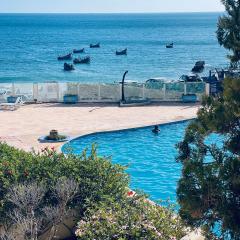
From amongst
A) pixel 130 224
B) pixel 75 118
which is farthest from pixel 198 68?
pixel 130 224

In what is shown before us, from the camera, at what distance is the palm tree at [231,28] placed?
23.4ft

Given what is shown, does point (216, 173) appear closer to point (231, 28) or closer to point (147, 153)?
point (231, 28)

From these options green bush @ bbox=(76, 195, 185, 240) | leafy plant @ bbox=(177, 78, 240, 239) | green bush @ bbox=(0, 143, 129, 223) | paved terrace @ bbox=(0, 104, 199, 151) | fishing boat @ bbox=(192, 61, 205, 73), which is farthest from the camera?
fishing boat @ bbox=(192, 61, 205, 73)

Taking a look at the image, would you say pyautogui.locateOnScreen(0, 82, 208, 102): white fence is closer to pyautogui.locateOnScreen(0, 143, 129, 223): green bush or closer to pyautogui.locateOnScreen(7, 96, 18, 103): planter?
pyautogui.locateOnScreen(7, 96, 18, 103): planter

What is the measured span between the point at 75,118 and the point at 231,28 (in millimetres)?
18275

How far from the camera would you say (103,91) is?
29.2 m

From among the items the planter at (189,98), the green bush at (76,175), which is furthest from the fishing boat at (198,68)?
the green bush at (76,175)

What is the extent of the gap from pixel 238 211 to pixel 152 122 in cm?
1691

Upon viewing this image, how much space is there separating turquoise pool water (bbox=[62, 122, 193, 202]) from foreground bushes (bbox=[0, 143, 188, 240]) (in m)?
3.76

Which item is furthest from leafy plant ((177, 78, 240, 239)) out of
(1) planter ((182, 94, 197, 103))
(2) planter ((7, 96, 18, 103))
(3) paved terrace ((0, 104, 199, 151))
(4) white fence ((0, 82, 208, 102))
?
(2) planter ((7, 96, 18, 103))

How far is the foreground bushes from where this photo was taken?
367 inches

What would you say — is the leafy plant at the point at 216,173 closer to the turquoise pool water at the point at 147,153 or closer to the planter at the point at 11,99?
the turquoise pool water at the point at 147,153

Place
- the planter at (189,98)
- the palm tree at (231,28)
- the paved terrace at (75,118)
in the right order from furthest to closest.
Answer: the planter at (189,98)
the paved terrace at (75,118)
the palm tree at (231,28)

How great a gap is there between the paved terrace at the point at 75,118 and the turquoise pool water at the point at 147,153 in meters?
0.76
